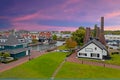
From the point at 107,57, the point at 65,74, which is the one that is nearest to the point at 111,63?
the point at 107,57

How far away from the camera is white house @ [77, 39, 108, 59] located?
3606 cm

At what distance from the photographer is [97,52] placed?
3628cm

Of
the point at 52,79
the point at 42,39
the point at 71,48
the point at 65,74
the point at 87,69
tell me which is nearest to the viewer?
the point at 52,79

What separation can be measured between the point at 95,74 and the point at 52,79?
272 inches

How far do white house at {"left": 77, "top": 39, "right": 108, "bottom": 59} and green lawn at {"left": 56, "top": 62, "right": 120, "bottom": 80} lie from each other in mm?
7565

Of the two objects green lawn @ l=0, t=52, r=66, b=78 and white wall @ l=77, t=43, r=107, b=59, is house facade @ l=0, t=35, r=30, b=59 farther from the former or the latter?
white wall @ l=77, t=43, r=107, b=59

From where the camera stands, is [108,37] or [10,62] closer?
[10,62]

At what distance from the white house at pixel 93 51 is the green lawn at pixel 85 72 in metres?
7.56

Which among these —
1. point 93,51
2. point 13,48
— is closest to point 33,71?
point 13,48

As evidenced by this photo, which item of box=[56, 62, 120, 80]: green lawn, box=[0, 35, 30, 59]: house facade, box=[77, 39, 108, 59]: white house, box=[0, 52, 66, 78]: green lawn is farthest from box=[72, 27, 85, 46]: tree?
box=[56, 62, 120, 80]: green lawn

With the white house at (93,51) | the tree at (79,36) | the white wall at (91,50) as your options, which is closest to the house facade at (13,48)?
the white wall at (91,50)

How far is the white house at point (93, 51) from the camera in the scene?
118ft

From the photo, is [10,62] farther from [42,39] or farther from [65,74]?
[42,39]

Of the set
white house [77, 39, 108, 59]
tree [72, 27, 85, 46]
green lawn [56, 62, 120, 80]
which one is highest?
tree [72, 27, 85, 46]
